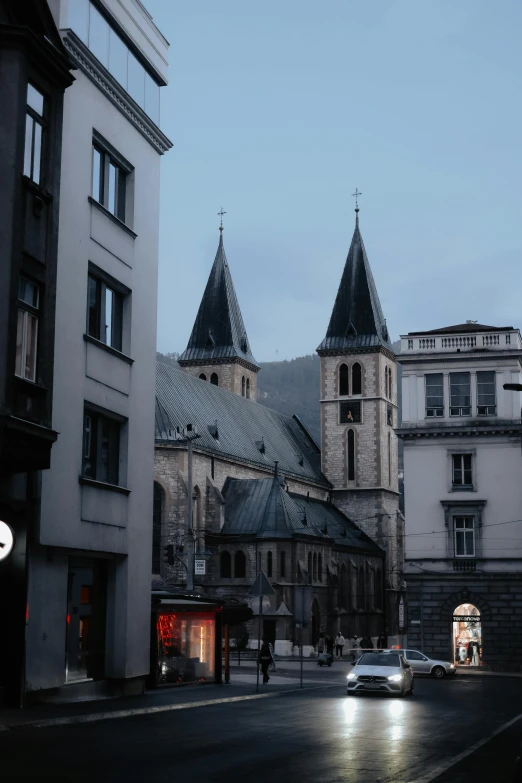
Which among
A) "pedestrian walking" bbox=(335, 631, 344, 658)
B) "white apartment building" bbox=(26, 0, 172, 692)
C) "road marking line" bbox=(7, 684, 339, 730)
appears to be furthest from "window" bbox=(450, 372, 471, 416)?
"white apartment building" bbox=(26, 0, 172, 692)

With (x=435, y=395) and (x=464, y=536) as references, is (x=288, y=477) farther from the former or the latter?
(x=464, y=536)

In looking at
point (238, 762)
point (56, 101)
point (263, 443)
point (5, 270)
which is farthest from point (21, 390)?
point (263, 443)

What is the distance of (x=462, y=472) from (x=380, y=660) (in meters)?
25.5

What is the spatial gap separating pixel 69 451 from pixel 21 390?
446 cm

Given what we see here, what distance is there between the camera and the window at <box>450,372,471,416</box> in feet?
182

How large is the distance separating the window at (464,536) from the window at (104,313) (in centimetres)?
3050

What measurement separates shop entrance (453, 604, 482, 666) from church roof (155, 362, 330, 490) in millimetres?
23676

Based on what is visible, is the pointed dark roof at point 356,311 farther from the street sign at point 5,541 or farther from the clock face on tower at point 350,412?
the street sign at point 5,541

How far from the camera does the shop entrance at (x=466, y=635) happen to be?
52844 mm

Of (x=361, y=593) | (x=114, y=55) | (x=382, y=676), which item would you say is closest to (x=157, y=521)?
(x=361, y=593)

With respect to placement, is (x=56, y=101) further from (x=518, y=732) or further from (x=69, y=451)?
(x=518, y=732)

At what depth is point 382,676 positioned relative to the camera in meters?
29.1

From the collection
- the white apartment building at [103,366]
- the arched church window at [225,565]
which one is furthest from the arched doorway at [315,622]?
the white apartment building at [103,366]

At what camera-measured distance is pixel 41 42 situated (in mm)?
20328
